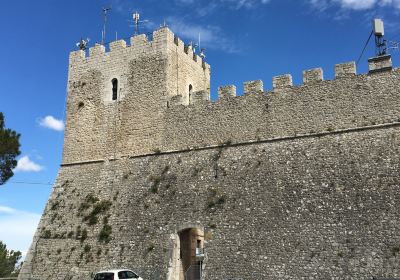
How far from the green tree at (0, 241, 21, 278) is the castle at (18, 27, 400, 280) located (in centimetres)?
2327

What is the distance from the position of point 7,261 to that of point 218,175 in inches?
→ 1329

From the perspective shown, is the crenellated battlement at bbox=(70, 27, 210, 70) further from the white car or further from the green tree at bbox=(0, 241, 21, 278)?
the green tree at bbox=(0, 241, 21, 278)

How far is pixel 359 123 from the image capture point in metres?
16.4

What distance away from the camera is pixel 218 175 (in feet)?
59.7

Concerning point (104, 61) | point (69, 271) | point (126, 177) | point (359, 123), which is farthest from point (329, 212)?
point (104, 61)

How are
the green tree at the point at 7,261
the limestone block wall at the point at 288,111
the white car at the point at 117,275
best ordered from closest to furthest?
the white car at the point at 117,275 < the limestone block wall at the point at 288,111 < the green tree at the point at 7,261

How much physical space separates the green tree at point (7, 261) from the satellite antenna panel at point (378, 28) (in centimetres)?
3697

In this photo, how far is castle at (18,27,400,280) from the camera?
1509 centimetres

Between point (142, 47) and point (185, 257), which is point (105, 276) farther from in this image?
point (142, 47)

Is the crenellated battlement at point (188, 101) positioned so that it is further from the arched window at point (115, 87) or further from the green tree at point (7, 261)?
the green tree at point (7, 261)

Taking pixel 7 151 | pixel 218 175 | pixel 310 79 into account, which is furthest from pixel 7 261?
pixel 310 79

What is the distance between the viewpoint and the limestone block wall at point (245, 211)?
14680 mm

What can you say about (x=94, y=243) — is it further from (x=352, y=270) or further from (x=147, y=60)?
(x=352, y=270)

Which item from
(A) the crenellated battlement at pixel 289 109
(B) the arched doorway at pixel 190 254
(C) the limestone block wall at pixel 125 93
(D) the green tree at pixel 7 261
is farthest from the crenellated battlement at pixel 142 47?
(D) the green tree at pixel 7 261
